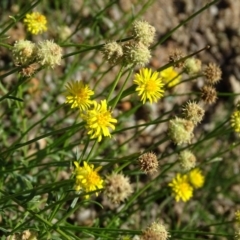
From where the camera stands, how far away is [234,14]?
17.0 ft

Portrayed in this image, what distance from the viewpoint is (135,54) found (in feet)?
8.09

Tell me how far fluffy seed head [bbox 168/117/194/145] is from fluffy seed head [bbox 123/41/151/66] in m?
0.33

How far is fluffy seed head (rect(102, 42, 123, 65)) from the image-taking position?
2486 millimetres

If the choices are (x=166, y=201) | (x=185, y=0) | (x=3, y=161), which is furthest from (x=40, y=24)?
(x=185, y=0)

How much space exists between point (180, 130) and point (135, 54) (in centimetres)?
41

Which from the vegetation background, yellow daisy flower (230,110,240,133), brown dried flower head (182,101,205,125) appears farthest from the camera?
the vegetation background

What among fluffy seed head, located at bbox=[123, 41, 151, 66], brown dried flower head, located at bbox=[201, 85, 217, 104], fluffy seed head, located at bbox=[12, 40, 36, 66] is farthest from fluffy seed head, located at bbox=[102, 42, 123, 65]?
brown dried flower head, located at bbox=[201, 85, 217, 104]

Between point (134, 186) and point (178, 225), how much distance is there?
45 centimetres

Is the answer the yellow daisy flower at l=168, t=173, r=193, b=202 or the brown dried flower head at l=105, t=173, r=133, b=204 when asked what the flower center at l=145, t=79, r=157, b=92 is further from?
the yellow daisy flower at l=168, t=173, r=193, b=202

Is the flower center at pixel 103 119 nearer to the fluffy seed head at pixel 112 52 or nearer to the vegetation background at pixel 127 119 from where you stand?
the fluffy seed head at pixel 112 52

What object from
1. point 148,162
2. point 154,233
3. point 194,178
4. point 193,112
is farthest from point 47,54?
point 194,178

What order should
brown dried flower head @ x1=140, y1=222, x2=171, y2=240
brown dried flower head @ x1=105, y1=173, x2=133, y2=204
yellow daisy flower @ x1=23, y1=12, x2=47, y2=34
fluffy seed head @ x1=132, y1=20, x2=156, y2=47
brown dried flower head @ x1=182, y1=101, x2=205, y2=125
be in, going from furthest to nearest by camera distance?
yellow daisy flower @ x1=23, y1=12, x2=47, y2=34, brown dried flower head @ x1=182, y1=101, x2=205, y2=125, fluffy seed head @ x1=132, y1=20, x2=156, y2=47, brown dried flower head @ x1=140, y1=222, x2=171, y2=240, brown dried flower head @ x1=105, y1=173, x2=133, y2=204

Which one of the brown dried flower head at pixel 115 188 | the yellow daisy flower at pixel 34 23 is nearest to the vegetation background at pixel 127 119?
the yellow daisy flower at pixel 34 23

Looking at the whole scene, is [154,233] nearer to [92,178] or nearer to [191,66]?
[92,178]
